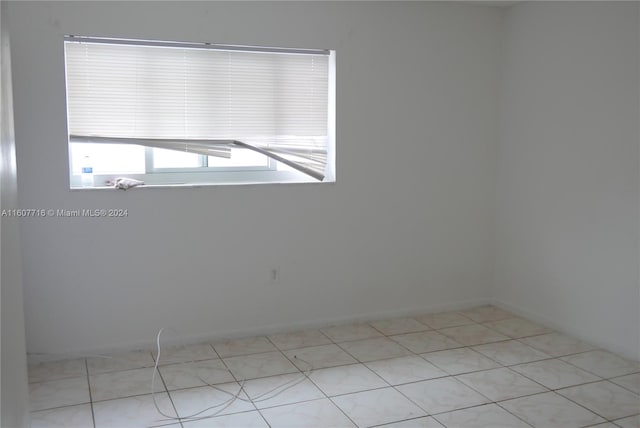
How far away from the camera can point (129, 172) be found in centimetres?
386

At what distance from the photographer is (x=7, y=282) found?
1102mm

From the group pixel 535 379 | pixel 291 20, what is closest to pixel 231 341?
pixel 535 379

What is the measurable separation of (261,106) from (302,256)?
1078 millimetres

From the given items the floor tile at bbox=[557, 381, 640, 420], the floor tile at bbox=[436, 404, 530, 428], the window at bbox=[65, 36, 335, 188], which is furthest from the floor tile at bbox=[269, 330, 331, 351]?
the floor tile at bbox=[557, 381, 640, 420]

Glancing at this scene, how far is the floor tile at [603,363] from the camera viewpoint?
347 centimetres

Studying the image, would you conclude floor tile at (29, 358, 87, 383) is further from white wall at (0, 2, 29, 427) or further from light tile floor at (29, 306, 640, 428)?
white wall at (0, 2, 29, 427)

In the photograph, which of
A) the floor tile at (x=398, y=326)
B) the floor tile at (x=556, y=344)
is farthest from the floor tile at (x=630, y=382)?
the floor tile at (x=398, y=326)

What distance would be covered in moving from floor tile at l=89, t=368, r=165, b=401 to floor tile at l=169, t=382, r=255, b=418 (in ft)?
0.58

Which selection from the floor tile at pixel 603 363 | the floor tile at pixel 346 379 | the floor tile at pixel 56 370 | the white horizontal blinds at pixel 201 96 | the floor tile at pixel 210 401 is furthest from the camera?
the white horizontal blinds at pixel 201 96

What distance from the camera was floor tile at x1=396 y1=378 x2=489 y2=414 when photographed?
3.04 meters

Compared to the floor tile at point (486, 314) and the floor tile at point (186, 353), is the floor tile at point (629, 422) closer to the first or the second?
the floor tile at point (486, 314)

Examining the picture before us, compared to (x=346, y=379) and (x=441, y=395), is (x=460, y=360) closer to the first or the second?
(x=441, y=395)

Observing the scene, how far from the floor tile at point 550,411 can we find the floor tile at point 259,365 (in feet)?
4.14

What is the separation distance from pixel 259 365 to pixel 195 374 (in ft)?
1.27
